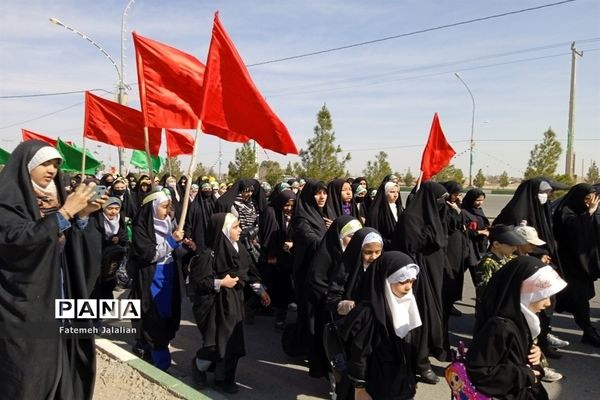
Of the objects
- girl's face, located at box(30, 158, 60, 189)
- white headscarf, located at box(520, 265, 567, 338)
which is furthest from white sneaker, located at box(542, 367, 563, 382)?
girl's face, located at box(30, 158, 60, 189)

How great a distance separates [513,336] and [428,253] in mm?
2415

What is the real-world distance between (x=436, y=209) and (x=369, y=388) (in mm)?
2451

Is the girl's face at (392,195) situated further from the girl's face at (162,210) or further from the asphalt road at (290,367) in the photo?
the girl's face at (162,210)

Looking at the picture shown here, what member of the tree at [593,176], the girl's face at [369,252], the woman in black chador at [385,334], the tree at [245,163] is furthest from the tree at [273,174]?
the woman in black chador at [385,334]

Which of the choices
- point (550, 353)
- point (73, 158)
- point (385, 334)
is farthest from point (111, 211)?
point (550, 353)

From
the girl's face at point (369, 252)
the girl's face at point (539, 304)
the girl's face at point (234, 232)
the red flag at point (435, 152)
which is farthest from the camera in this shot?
the red flag at point (435, 152)

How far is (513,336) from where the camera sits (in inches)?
95.4

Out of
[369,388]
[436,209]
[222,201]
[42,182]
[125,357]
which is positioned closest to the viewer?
[42,182]

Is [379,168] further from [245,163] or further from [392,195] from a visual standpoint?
[392,195]

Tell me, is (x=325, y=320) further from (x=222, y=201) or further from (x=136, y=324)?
(x=222, y=201)

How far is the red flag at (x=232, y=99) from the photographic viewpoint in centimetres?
427

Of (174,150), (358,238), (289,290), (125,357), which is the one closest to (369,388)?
(358,238)

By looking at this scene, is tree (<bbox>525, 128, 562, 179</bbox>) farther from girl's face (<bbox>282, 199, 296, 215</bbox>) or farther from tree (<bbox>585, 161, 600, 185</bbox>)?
girl's face (<bbox>282, 199, 296, 215</bbox>)

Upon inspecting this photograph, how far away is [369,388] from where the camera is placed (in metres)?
2.82
